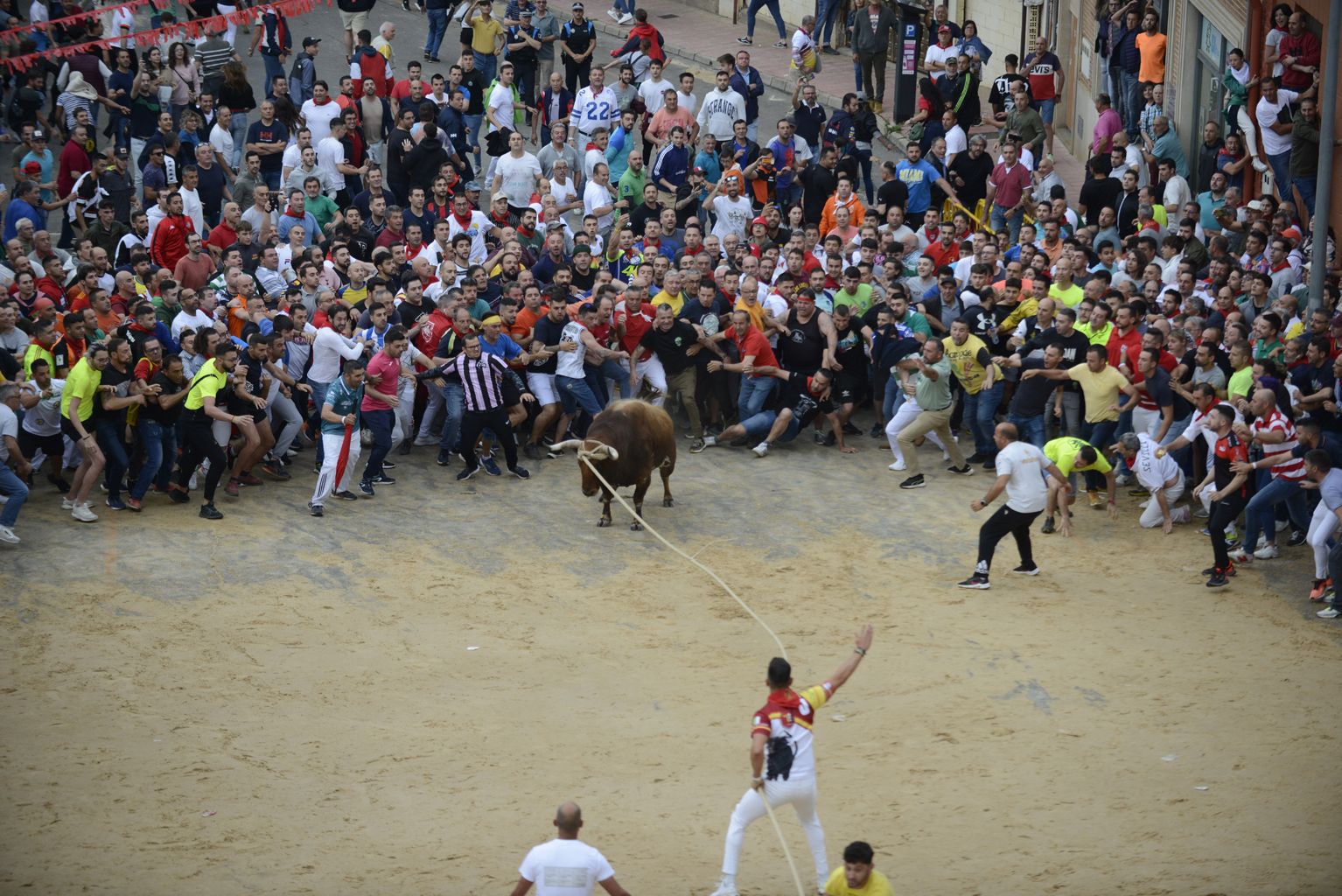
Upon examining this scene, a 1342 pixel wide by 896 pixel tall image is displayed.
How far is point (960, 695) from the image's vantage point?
45.8 ft

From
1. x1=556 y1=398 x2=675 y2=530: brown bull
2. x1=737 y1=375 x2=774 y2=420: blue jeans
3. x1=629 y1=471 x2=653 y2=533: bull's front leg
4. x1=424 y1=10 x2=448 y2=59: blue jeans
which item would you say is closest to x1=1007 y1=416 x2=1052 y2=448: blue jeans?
x1=737 y1=375 x2=774 y2=420: blue jeans

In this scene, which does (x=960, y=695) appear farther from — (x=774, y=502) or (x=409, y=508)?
(x=409, y=508)

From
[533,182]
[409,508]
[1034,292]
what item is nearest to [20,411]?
[409,508]

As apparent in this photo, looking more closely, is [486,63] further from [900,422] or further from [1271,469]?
[1271,469]

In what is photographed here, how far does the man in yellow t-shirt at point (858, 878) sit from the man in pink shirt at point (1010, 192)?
44.2 ft

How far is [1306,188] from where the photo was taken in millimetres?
20484

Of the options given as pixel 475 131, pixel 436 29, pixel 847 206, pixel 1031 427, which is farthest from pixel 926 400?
pixel 436 29

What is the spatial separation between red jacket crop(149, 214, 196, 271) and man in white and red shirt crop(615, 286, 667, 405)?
5.05m

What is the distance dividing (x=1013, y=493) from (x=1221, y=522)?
1.89 metres

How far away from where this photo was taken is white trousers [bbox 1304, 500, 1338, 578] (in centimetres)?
1538

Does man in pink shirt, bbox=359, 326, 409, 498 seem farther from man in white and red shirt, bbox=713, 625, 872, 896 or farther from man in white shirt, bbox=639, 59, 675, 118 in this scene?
man in white shirt, bbox=639, 59, 675, 118

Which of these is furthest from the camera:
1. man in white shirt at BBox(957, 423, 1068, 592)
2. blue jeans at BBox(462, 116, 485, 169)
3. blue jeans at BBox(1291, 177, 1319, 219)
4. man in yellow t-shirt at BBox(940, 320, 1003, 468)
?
blue jeans at BBox(462, 116, 485, 169)

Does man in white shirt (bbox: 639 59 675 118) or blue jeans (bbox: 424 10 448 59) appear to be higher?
blue jeans (bbox: 424 10 448 59)

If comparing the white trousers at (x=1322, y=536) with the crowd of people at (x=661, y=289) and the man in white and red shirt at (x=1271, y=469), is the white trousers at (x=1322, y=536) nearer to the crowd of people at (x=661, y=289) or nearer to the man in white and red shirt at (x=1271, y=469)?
the crowd of people at (x=661, y=289)
